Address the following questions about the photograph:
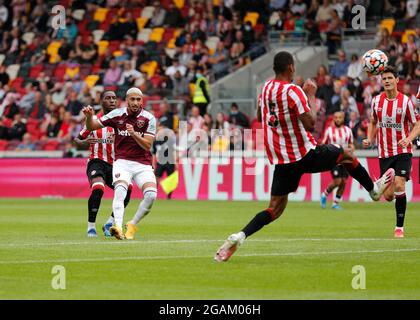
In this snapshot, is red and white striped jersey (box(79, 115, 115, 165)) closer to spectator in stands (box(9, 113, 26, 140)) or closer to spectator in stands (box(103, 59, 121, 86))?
spectator in stands (box(9, 113, 26, 140))

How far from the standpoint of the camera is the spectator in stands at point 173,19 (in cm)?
3719

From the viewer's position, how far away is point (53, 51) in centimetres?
3888

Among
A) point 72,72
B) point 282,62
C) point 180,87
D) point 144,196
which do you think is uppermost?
point 72,72

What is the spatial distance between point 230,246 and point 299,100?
1.84m

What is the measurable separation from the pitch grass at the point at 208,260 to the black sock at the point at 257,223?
36cm

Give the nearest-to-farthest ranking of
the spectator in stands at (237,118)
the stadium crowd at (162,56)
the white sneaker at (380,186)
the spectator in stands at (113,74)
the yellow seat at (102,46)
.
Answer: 1. the white sneaker at (380,186)
2. the stadium crowd at (162,56)
3. the spectator in stands at (237,118)
4. the spectator in stands at (113,74)
5. the yellow seat at (102,46)

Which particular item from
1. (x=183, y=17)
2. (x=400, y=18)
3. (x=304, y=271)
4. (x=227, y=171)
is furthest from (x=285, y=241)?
(x=183, y=17)

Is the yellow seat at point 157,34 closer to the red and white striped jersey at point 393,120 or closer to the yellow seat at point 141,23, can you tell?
the yellow seat at point 141,23

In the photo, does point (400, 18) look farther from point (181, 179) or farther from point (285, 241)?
point (285, 241)

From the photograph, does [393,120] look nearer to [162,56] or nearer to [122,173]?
[122,173]

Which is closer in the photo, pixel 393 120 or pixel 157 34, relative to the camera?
pixel 393 120

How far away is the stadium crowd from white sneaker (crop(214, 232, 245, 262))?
53.3ft

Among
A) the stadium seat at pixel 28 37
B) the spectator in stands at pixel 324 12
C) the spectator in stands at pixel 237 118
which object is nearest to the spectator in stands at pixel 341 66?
the spectator in stands at pixel 324 12

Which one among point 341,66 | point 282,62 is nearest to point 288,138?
point 282,62
